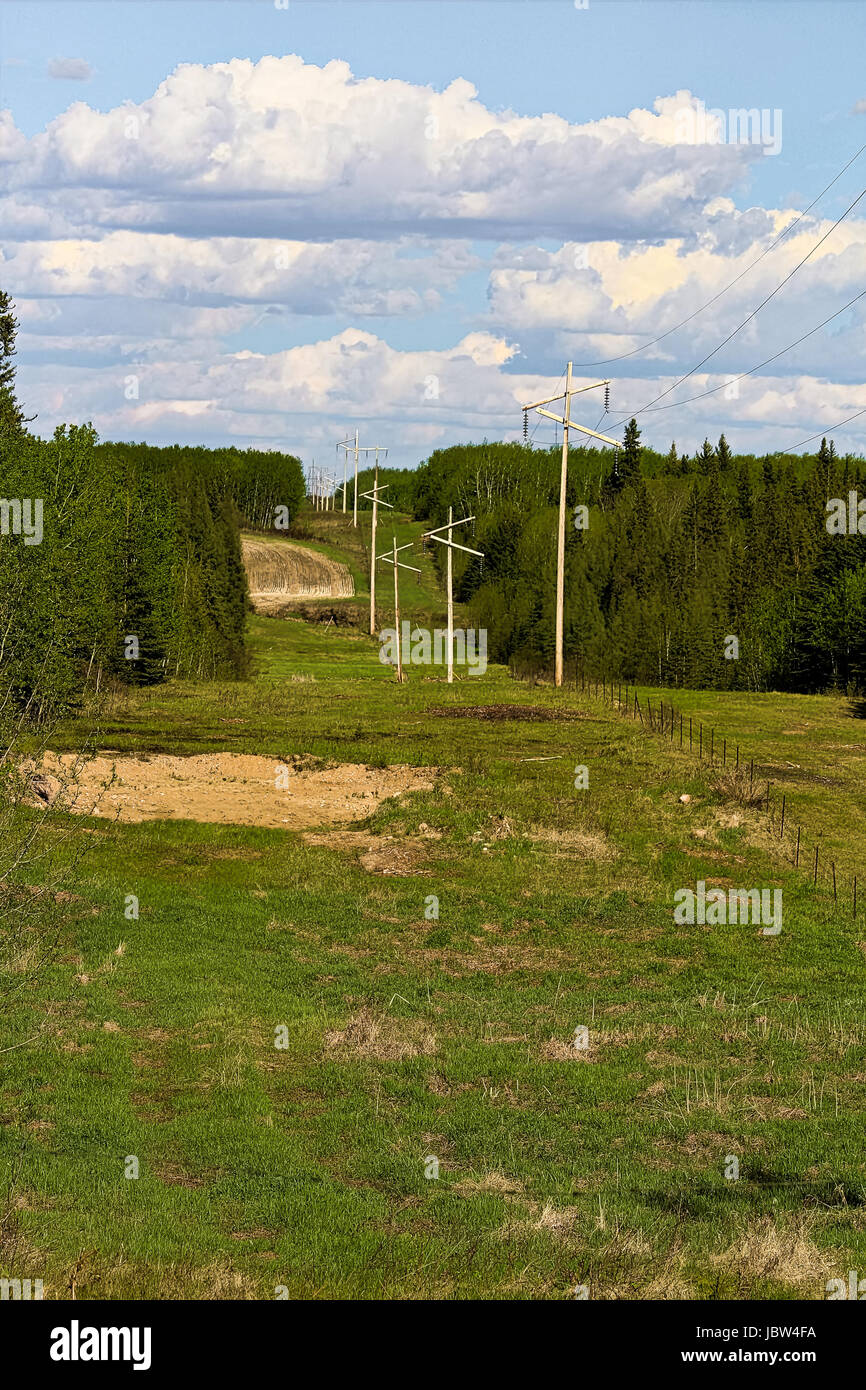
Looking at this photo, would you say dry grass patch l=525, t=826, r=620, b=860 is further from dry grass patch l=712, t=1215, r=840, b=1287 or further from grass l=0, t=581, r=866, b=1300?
dry grass patch l=712, t=1215, r=840, b=1287

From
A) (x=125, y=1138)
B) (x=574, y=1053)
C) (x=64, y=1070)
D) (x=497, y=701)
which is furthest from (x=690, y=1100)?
(x=497, y=701)

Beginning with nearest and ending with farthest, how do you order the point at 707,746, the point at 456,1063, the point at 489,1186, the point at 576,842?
the point at 489,1186 → the point at 456,1063 → the point at 576,842 → the point at 707,746

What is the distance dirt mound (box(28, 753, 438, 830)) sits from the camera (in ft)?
119

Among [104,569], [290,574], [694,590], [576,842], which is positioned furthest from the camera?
[290,574]

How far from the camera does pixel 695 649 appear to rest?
108 metres

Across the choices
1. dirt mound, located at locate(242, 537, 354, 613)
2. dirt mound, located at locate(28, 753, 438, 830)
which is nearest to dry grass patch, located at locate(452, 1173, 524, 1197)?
dirt mound, located at locate(28, 753, 438, 830)

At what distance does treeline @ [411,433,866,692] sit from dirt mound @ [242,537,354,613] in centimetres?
1476

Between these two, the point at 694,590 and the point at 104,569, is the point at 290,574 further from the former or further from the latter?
the point at 104,569

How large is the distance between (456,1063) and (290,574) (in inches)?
4870

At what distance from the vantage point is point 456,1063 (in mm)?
19312

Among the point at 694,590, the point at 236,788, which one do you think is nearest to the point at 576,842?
the point at 236,788

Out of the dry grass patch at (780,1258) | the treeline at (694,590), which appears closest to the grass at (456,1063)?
the dry grass patch at (780,1258)

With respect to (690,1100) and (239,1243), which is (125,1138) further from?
(690,1100)

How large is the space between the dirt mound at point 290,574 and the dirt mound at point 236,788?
86.1 metres
